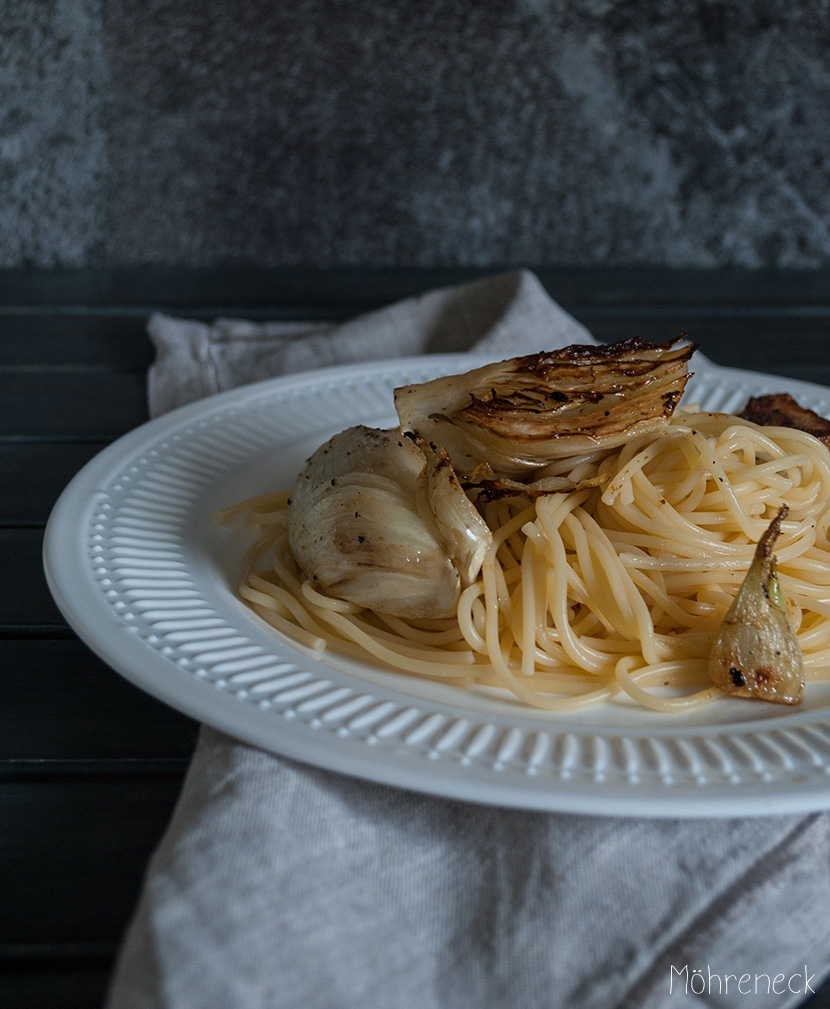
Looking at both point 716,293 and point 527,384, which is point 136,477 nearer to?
point 527,384

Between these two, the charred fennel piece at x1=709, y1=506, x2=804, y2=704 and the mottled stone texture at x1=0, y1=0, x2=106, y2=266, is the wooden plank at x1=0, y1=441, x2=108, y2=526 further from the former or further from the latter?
the mottled stone texture at x1=0, y1=0, x2=106, y2=266

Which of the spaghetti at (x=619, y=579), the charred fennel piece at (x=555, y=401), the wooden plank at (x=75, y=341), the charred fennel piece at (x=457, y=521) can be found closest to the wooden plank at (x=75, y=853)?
the spaghetti at (x=619, y=579)

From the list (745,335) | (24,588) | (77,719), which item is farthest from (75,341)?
(745,335)

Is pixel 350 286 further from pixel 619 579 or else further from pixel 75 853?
pixel 75 853

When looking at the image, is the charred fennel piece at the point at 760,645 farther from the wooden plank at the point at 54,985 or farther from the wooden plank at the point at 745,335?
the wooden plank at the point at 745,335

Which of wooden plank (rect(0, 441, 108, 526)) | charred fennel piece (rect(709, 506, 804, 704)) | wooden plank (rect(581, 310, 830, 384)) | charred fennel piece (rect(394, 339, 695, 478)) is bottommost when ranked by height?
wooden plank (rect(0, 441, 108, 526))

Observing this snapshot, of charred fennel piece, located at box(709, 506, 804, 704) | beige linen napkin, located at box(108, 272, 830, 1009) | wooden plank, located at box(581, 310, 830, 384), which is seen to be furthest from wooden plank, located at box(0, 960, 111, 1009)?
wooden plank, located at box(581, 310, 830, 384)
